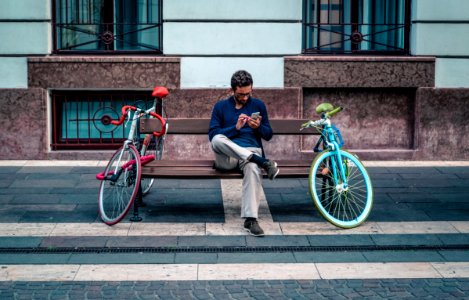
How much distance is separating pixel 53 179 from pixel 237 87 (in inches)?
126

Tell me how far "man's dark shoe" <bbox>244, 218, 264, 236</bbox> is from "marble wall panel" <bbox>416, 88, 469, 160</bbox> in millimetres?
4443

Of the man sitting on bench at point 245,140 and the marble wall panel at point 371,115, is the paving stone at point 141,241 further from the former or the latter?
the marble wall panel at point 371,115

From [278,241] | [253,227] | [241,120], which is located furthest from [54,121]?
[278,241]

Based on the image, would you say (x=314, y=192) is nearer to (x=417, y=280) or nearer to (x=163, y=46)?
(x=417, y=280)

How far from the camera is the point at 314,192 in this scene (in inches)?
291

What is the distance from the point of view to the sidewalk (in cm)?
605

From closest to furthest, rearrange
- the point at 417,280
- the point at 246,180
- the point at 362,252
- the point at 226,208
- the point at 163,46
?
the point at 417,280 < the point at 362,252 < the point at 246,180 < the point at 226,208 < the point at 163,46

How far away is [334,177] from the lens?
302 inches

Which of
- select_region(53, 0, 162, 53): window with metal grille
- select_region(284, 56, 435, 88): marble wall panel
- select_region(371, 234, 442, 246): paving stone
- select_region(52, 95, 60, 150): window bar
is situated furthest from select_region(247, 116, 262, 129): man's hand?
select_region(52, 95, 60, 150): window bar

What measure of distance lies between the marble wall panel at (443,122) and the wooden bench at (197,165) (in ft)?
9.95

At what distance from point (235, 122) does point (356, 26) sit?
166 inches

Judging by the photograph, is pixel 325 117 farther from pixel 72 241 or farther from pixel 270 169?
pixel 72 241

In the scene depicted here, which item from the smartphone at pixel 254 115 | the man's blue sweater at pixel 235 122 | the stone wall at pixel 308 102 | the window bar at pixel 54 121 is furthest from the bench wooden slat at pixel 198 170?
the window bar at pixel 54 121

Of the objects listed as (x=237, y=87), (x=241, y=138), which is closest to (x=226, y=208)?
(x=241, y=138)
